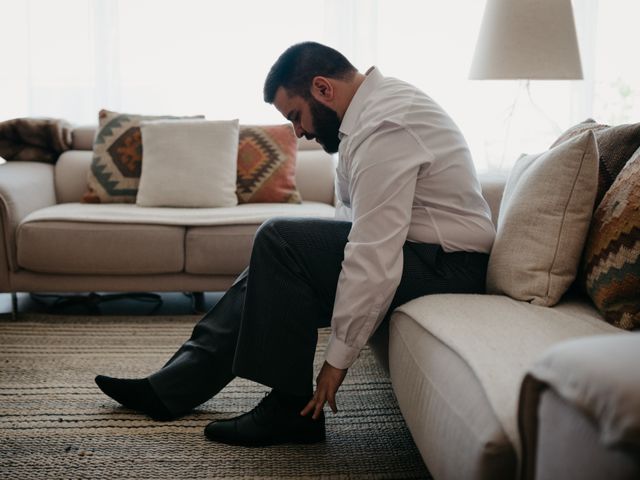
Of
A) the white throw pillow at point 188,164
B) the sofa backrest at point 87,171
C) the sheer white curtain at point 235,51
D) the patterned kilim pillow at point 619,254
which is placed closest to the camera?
the patterned kilim pillow at point 619,254

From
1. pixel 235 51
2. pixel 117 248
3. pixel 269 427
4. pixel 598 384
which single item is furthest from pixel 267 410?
pixel 235 51

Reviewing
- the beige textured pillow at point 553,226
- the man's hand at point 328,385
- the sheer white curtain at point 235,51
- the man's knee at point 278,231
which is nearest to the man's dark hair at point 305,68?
the man's knee at point 278,231

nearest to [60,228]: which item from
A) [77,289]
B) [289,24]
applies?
[77,289]

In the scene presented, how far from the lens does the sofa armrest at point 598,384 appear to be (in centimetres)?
61

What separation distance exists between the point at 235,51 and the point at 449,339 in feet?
9.28

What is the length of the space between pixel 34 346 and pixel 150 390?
0.81m

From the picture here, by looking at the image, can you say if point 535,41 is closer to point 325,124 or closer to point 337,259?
point 325,124

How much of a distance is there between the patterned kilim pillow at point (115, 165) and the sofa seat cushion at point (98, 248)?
1.43ft

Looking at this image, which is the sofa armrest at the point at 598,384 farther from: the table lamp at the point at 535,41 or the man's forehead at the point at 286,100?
the table lamp at the point at 535,41

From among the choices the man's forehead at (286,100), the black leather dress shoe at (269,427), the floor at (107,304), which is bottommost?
the floor at (107,304)

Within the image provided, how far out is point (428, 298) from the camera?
140cm

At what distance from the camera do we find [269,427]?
4.88 ft

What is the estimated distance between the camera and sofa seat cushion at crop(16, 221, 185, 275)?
2412mm

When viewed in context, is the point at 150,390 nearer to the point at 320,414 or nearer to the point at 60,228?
the point at 320,414
